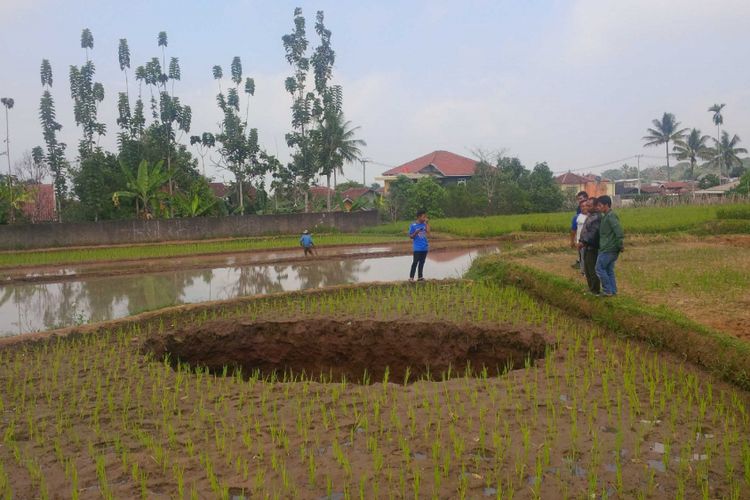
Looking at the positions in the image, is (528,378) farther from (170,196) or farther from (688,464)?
(170,196)

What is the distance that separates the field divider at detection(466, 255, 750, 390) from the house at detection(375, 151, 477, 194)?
3107 cm

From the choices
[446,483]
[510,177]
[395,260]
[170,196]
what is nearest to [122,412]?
[446,483]

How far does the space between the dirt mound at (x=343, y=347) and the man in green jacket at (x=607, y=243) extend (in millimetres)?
1315

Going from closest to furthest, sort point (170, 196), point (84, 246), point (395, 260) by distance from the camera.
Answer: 1. point (395, 260)
2. point (84, 246)
3. point (170, 196)

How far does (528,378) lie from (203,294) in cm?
793

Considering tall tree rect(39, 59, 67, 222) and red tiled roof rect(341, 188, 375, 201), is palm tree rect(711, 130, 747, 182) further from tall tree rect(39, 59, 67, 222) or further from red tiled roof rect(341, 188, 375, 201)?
tall tree rect(39, 59, 67, 222)

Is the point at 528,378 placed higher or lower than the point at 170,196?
lower

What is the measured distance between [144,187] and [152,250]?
481 centimetres

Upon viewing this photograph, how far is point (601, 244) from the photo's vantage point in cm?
716

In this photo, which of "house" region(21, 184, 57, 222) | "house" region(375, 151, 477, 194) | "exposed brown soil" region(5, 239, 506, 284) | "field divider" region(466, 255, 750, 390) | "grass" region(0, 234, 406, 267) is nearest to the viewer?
"field divider" region(466, 255, 750, 390)

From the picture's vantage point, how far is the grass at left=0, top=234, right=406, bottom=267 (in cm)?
1816

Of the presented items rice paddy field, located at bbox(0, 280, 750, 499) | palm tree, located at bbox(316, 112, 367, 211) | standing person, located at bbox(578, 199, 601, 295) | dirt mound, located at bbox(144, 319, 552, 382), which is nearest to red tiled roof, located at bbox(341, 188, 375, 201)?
palm tree, located at bbox(316, 112, 367, 211)

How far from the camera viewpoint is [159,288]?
12664 mm

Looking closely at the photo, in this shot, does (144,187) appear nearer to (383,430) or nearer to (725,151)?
(383,430)
